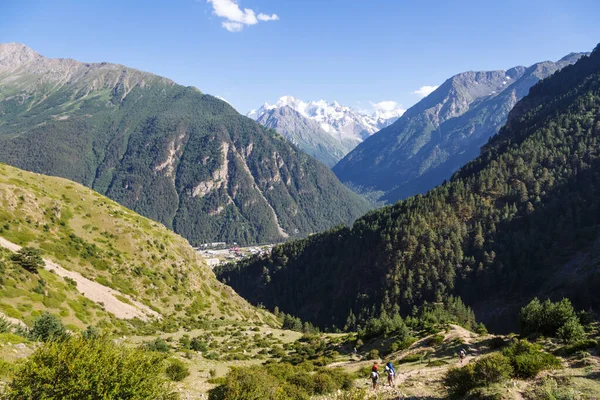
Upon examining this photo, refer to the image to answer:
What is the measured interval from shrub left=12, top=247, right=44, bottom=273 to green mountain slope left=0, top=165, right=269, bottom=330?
3.54 ft

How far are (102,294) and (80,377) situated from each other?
237ft

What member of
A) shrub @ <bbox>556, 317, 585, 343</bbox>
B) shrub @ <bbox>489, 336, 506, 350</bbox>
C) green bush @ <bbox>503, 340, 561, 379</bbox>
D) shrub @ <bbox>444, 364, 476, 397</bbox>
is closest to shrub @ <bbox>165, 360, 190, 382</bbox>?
shrub @ <bbox>444, 364, 476, 397</bbox>

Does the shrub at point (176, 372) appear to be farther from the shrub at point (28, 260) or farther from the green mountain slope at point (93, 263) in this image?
the shrub at point (28, 260)

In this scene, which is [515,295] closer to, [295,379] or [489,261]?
[489,261]

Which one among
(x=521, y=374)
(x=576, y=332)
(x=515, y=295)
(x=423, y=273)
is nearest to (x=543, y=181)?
(x=515, y=295)

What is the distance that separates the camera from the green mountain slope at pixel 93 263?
211 ft

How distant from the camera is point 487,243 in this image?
504ft

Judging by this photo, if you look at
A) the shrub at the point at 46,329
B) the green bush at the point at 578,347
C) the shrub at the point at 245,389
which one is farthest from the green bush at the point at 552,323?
the shrub at the point at 46,329

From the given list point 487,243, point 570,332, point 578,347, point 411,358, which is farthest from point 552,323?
Result: point 487,243

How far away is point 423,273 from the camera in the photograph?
147250 millimetres

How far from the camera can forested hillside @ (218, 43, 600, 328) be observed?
135 meters

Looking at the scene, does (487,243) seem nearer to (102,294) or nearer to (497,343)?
(497,343)

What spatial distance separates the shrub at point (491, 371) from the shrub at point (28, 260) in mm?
75843

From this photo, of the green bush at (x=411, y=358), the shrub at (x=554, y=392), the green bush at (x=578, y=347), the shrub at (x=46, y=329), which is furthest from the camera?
the green bush at (x=411, y=358)
